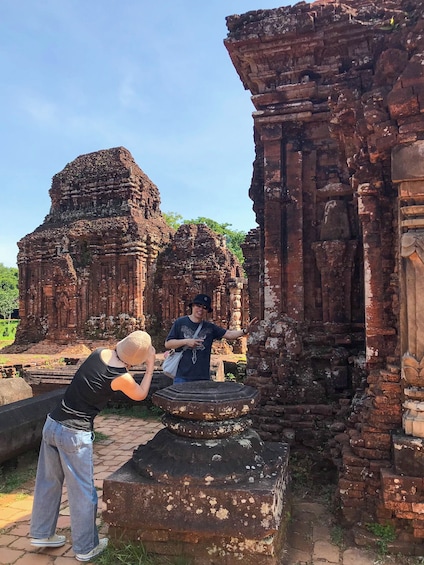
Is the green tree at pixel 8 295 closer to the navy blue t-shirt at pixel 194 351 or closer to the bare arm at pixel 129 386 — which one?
the navy blue t-shirt at pixel 194 351

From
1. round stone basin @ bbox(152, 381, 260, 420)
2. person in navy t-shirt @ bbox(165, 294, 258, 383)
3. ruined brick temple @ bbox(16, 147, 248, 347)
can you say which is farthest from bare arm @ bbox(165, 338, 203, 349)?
ruined brick temple @ bbox(16, 147, 248, 347)

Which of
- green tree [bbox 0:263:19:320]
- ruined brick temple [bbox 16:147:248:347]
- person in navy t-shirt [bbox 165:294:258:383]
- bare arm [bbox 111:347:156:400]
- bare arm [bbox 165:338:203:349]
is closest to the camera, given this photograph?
bare arm [bbox 111:347:156:400]

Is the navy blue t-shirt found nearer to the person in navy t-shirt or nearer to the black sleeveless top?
the person in navy t-shirt

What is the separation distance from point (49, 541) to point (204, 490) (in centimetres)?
135

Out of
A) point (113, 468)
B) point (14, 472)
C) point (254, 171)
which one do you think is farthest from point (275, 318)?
point (14, 472)

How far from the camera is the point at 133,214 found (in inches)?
725

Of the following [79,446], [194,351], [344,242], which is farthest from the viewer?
[344,242]

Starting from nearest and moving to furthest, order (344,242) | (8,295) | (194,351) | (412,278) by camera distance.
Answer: (412,278) → (194,351) → (344,242) → (8,295)

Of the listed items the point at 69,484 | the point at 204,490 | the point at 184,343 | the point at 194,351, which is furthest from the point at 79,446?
the point at 194,351

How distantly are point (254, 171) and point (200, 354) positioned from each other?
319 centimetres

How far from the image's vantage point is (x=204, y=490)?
3055 millimetres

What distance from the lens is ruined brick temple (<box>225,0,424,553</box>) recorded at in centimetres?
359

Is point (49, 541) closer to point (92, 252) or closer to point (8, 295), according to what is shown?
point (92, 252)

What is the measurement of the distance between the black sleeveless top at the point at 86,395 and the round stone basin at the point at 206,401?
17.5 inches
